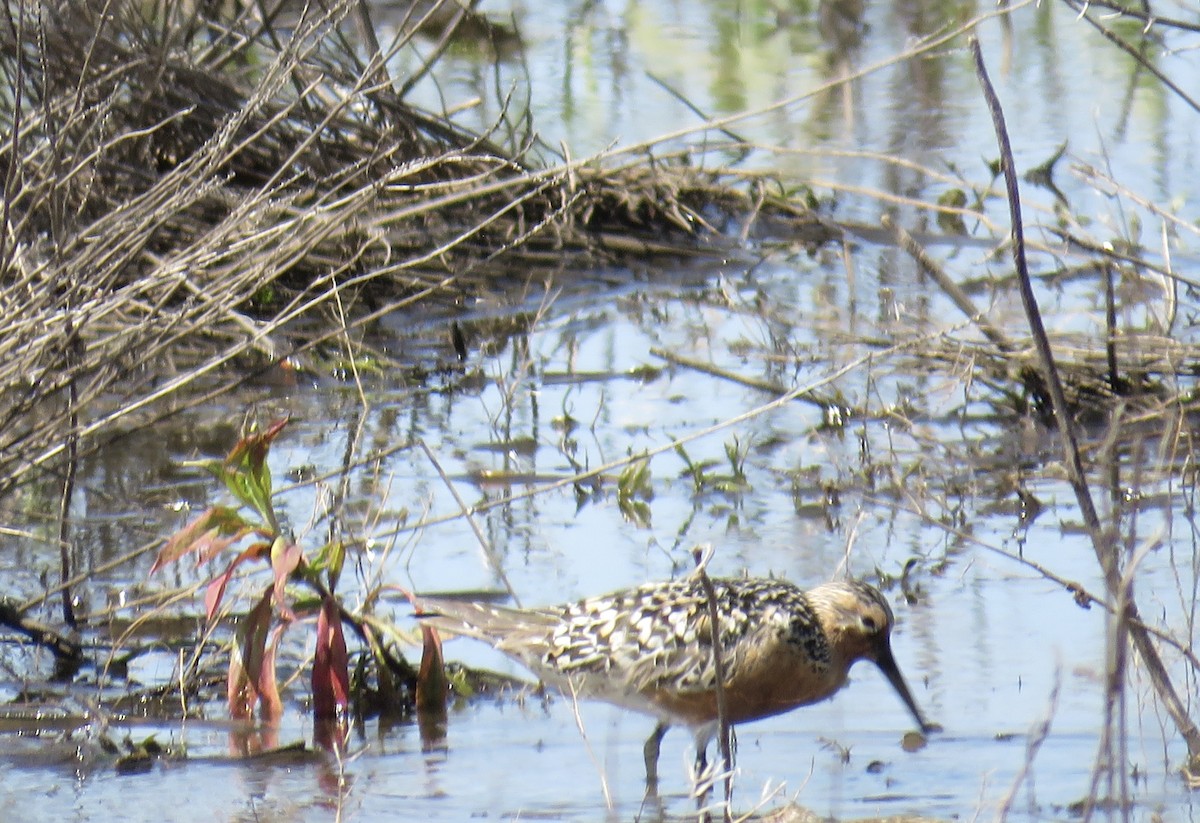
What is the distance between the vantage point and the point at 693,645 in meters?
5.14

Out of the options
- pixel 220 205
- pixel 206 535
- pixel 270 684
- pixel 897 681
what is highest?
pixel 220 205

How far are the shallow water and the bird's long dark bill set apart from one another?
0.18 ft

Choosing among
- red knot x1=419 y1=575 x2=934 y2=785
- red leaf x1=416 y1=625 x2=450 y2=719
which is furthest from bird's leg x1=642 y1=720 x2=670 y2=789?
red leaf x1=416 y1=625 x2=450 y2=719

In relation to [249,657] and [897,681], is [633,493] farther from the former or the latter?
[249,657]

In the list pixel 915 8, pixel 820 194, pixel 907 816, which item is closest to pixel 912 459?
pixel 907 816

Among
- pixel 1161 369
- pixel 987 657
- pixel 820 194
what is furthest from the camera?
pixel 820 194

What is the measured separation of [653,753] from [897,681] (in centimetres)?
63

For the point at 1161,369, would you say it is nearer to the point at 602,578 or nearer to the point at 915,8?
the point at 602,578

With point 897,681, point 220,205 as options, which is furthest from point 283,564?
point 220,205

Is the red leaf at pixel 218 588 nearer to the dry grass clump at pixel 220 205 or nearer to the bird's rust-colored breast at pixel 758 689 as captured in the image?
the dry grass clump at pixel 220 205

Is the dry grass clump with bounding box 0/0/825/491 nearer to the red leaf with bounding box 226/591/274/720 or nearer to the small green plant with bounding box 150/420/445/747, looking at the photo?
the small green plant with bounding box 150/420/445/747

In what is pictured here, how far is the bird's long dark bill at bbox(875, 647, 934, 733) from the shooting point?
16.4 ft

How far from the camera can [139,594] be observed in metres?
5.90

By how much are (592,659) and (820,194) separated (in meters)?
5.97
